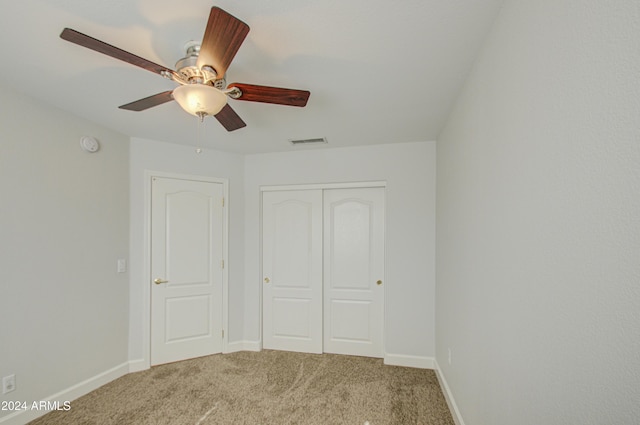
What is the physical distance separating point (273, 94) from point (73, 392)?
304 centimetres

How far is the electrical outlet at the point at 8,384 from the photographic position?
6.44 ft

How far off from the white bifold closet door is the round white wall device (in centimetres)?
179

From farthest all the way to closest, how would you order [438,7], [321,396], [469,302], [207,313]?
1. [207,313]
2. [321,396]
3. [469,302]
4. [438,7]

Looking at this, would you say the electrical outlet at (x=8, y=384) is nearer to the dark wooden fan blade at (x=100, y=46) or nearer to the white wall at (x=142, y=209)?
the white wall at (x=142, y=209)

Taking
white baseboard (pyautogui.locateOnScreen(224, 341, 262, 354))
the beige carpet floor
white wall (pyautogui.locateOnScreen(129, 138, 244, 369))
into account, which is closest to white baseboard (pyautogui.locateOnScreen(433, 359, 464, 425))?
the beige carpet floor

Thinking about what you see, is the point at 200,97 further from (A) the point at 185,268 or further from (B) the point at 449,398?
(B) the point at 449,398

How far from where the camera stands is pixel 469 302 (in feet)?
5.72

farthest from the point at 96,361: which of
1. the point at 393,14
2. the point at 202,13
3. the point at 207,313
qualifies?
the point at 393,14

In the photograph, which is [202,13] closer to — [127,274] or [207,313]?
[127,274]

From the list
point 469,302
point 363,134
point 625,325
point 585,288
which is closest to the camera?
point 625,325

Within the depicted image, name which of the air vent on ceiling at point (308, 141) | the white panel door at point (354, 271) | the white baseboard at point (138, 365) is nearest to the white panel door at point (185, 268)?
the white baseboard at point (138, 365)

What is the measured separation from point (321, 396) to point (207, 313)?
1661 mm

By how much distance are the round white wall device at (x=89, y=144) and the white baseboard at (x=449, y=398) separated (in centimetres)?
379

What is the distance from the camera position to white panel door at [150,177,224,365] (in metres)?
3.07
